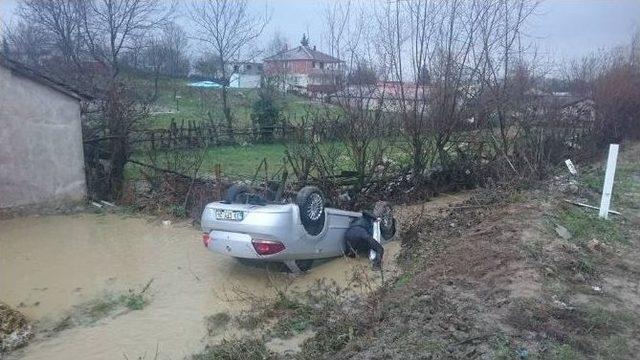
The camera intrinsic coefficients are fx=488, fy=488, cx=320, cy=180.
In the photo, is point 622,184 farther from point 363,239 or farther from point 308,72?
point 308,72

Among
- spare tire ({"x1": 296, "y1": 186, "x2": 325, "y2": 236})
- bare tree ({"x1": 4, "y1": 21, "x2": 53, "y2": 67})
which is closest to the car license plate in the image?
spare tire ({"x1": 296, "y1": 186, "x2": 325, "y2": 236})

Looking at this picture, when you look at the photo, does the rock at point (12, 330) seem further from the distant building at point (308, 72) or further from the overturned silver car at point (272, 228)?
the distant building at point (308, 72)

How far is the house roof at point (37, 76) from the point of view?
10.5 metres

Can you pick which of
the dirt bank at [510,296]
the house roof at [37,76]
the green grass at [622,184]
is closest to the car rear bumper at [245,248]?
the dirt bank at [510,296]

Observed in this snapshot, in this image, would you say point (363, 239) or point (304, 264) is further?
point (363, 239)

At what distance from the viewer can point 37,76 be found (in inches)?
424

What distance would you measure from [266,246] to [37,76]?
7.70 meters

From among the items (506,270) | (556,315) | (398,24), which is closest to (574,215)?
(506,270)

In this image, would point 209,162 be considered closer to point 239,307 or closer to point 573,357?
point 239,307

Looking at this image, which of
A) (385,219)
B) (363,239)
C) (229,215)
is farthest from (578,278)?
(229,215)

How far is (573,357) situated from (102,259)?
23.8 feet

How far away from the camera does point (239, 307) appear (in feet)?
21.0

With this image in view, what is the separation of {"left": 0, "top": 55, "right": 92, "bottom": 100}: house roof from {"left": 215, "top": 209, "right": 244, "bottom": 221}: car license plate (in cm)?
666

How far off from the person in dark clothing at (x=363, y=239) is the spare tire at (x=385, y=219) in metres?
0.34
